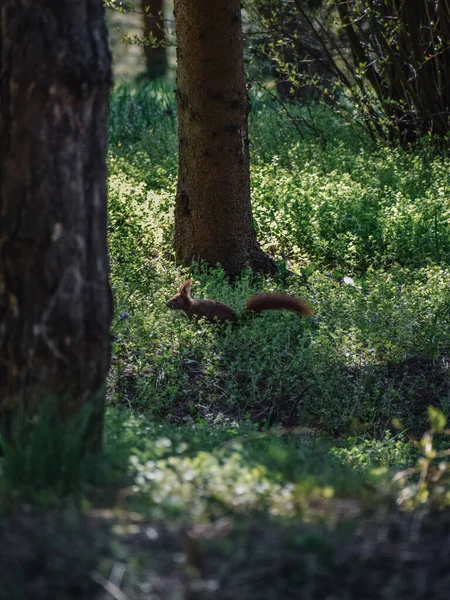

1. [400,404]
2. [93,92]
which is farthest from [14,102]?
[400,404]

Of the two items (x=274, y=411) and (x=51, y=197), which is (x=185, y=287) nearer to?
(x=274, y=411)

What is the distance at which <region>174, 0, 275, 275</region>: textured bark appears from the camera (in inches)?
303

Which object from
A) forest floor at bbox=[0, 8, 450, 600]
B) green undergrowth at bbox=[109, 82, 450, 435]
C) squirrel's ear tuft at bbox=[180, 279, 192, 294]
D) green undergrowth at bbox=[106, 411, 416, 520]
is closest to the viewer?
forest floor at bbox=[0, 8, 450, 600]

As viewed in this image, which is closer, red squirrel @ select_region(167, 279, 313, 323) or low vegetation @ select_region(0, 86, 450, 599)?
low vegetation @ select_region(0, 86, 450, 599)

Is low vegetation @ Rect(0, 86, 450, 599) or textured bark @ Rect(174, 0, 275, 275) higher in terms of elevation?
textured bark @ Rect(174, 0, 275, 275)

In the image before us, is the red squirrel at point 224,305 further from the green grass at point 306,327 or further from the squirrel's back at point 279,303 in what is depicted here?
the green grass at point 306,327

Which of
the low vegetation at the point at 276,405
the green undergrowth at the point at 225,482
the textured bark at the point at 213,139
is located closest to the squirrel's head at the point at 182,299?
the low vegetation at the point at 276,405

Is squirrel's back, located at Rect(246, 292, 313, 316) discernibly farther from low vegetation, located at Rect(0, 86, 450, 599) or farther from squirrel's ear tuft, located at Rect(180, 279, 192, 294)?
squirrel's ear tuft, located at Rect(180, 279, 192, 294)

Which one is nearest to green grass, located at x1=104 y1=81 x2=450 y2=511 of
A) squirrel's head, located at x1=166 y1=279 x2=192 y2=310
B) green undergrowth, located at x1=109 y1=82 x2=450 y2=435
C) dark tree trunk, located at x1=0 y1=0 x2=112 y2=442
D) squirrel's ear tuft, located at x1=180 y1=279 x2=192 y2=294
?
green undergrowth, located at x1=109 y1=82 x2=450 y2=435

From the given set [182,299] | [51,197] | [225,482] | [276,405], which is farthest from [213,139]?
[225,482]

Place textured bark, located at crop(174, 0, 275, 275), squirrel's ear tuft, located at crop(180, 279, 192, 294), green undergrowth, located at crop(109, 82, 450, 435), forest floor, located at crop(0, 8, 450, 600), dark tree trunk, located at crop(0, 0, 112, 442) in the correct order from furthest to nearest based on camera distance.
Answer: textured bark, located at crop(174, 0, 275, 275), squirrel's ear tuft, located at crop(180, 279, 192, 294), green undergrowth, located at crop(109, 82, 450, 435), dark tree trunk, located at crop(0, 0, 112, 442), forest floor, located at crop(0, 8, 450, 600)

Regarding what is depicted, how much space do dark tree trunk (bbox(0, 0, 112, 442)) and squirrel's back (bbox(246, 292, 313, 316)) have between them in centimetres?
300

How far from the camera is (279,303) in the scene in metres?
6.45

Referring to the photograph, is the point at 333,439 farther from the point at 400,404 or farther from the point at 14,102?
the point at 14,102
